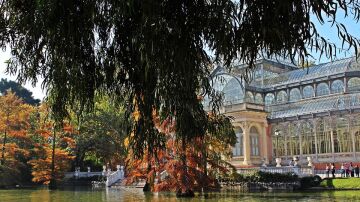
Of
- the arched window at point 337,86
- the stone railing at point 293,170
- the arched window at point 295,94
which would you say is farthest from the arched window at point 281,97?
the stone railing at point 293,170

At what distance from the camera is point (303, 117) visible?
35438 millimetres

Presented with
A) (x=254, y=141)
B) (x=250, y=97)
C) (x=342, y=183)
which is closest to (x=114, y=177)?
(x=254, y=141)

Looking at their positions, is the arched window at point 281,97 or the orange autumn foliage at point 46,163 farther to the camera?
the arched window at point 281,97

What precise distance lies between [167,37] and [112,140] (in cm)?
3627

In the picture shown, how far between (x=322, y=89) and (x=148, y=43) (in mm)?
35969

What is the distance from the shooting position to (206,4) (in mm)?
3400

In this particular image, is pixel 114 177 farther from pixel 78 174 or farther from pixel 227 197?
pixel 227 197

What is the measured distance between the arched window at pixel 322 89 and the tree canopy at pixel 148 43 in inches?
1349

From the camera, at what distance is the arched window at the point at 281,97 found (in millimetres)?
39875

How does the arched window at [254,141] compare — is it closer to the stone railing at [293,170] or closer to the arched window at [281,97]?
the arched window at [281,97]

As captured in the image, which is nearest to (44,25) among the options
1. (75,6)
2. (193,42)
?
(75,6)

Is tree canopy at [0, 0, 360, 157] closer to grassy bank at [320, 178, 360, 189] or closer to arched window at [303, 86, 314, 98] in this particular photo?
grassy bank at [320, 178, 360, 189]

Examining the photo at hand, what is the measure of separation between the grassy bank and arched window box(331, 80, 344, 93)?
12.8m

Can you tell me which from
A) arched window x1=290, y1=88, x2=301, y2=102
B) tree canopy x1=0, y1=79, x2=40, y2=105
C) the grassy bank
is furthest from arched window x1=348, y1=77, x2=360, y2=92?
tree canopy x1=0, y1=79, x2=40, y2=105
